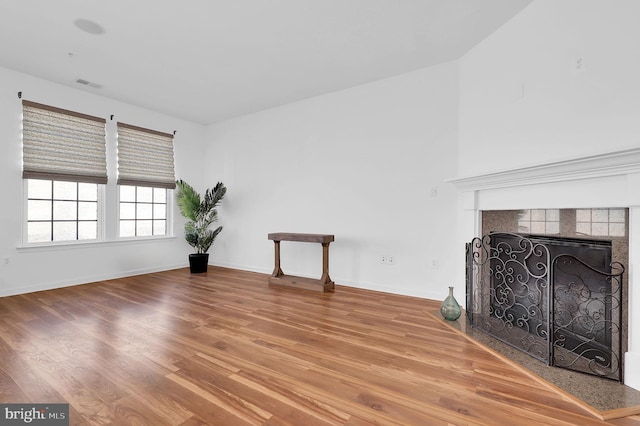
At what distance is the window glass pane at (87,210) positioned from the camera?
445 cm

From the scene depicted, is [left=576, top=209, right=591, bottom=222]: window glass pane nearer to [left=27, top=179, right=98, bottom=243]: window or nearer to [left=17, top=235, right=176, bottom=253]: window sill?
[left=17, top=235, right=176, bottom=253]: window sill

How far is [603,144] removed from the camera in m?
1.96

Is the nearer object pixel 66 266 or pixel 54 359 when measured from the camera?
pixel 54 359

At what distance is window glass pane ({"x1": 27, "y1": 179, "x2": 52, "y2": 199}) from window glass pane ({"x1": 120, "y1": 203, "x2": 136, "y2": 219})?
93cm

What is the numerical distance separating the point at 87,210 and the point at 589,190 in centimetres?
593

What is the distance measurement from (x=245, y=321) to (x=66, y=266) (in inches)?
126

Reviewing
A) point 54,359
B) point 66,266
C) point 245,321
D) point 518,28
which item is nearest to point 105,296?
point 66,266

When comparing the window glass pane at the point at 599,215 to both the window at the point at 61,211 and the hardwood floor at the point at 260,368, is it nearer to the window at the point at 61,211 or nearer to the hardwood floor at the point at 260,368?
the hardwood floor at the point at 260,368

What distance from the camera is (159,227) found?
18.0 feet

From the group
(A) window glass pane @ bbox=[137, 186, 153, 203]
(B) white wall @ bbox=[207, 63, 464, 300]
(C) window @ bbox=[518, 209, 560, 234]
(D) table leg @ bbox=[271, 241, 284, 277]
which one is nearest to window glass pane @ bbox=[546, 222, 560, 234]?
(C) window @ bbox=[518, 209, 560, 234]

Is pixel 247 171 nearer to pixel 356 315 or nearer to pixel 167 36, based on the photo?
pixel 167 36

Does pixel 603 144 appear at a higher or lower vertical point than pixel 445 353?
higher

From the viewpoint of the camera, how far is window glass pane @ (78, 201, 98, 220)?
4445mm

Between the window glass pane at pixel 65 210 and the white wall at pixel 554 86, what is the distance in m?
5.40
